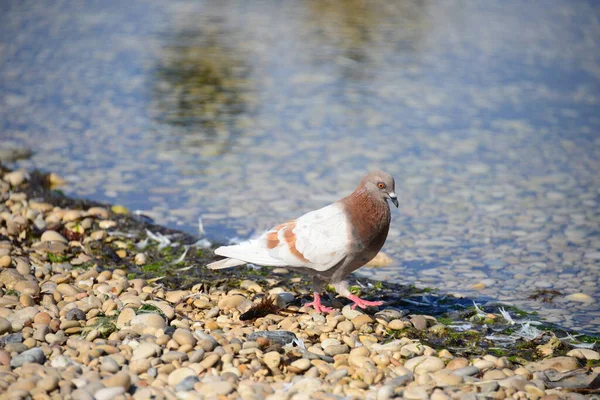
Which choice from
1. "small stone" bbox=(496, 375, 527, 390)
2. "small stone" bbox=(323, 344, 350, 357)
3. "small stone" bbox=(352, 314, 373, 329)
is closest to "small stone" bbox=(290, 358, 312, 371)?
"small stone" bbox=(323, 344, 350, 357)

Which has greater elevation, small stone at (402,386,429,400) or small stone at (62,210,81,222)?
small stone at (402,386,429,400)

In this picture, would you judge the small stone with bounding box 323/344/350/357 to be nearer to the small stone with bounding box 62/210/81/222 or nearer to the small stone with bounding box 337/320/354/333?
the small stone with bounding box 337/320/354/333

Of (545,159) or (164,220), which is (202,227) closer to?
(164,220)

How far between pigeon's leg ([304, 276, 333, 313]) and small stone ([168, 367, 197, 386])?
1.31 metres

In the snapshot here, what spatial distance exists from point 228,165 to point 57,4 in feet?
42.1

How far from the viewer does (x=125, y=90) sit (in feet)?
40.9

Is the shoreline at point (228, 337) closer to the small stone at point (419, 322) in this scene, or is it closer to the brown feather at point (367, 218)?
the small stone at point (419, 322)

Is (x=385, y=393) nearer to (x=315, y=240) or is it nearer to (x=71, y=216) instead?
(x=315, y=240)

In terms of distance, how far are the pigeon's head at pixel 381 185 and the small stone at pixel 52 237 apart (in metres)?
2.88

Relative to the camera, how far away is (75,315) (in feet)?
16.3

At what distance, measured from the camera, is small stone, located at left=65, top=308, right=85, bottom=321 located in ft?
16.2

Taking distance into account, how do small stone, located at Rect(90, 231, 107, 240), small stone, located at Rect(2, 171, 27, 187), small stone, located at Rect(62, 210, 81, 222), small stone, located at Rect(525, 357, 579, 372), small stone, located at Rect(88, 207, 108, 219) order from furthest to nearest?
small stone, located at Rect(2, 171, 27, 187) → small stone, located at Rect(88, 207, 108, 219) → small stone, located at Rect(62, 210, 81, 222) → small stone, located at Rect(90, 231, 107, 240) → small stone, located at Rect(525, 357, 579, 372)

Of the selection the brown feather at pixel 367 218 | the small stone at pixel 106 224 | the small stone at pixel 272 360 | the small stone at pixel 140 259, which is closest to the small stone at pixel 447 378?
the small stone at pixel 272 360

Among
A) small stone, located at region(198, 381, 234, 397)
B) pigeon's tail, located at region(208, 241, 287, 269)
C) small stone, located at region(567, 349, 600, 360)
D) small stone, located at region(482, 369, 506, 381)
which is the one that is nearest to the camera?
small stone, located at region(198, 381, 234, 397)
